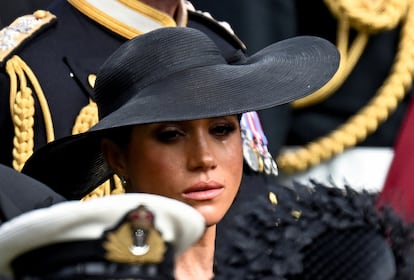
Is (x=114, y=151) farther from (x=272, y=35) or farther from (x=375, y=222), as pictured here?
(x=272, y=35)

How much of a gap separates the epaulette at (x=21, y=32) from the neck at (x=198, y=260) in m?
0.76

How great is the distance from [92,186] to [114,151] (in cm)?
21

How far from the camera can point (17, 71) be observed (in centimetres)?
361

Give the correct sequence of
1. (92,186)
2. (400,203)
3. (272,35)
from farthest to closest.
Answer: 1. (272,35)
2. (92,186)
3. (400,203)

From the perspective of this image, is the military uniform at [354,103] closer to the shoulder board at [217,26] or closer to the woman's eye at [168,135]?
the shoulder board at [217,26]

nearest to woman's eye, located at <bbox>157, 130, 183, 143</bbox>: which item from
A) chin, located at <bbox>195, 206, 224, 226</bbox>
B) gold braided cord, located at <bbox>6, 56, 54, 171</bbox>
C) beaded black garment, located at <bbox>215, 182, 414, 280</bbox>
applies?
chin, located at <bbox>195, 206, 224, 226</bbox>

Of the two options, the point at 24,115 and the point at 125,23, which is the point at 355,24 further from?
the point at 24,115

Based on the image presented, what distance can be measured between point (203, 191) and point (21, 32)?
2.75ft

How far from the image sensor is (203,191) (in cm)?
299

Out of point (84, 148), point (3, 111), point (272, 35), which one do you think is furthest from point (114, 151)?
point (272, 35)

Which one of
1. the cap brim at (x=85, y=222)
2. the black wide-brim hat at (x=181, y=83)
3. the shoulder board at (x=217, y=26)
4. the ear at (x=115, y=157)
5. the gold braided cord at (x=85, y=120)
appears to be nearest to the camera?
the cap brim at (x=85, y=222)

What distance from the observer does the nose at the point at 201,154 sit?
2.96 meters

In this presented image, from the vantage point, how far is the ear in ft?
10.1

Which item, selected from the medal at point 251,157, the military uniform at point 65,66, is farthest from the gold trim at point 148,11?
the medal at point 251,157
